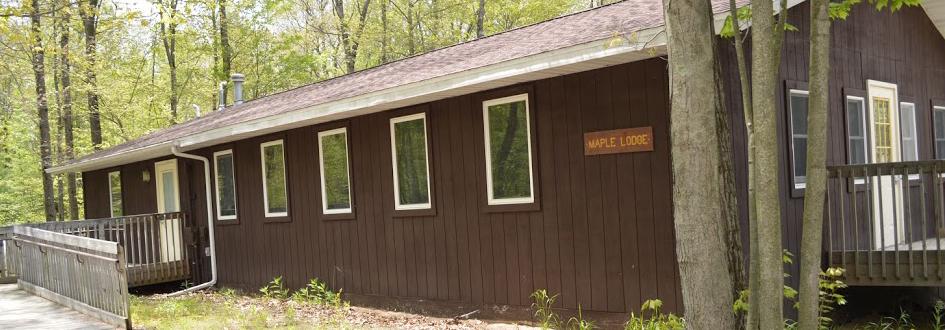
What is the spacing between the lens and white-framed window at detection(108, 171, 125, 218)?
16.7 meters

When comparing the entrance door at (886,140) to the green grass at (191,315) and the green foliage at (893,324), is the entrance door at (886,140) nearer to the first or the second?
the green foliage at (893,324)

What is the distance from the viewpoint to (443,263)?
9094 millimetres

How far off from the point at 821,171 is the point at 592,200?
3.58 metres

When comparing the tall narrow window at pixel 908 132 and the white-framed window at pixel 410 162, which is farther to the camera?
the tall narrow window at pixel 908 132

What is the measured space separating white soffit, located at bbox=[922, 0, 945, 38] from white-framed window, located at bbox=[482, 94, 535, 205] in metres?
5.47

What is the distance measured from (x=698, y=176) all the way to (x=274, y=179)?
8.79 metres

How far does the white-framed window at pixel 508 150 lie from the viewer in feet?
26.5

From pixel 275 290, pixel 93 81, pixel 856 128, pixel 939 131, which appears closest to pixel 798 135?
pixel 856 128

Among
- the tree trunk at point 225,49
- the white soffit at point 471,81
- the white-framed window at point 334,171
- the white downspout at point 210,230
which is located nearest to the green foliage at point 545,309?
the white soffit at point 471,81

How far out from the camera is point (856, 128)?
28.1ft

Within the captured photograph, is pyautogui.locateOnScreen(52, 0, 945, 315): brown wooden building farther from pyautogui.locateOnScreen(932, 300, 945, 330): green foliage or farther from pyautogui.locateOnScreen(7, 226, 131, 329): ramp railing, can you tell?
pyautogui.locateOnScreen(7, 226, 131, 329): ramp railing

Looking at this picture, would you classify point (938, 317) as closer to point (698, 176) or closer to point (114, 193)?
point (698, 176)

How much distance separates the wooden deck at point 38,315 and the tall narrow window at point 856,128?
7.67 m

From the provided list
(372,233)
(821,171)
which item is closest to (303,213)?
(372,233)
